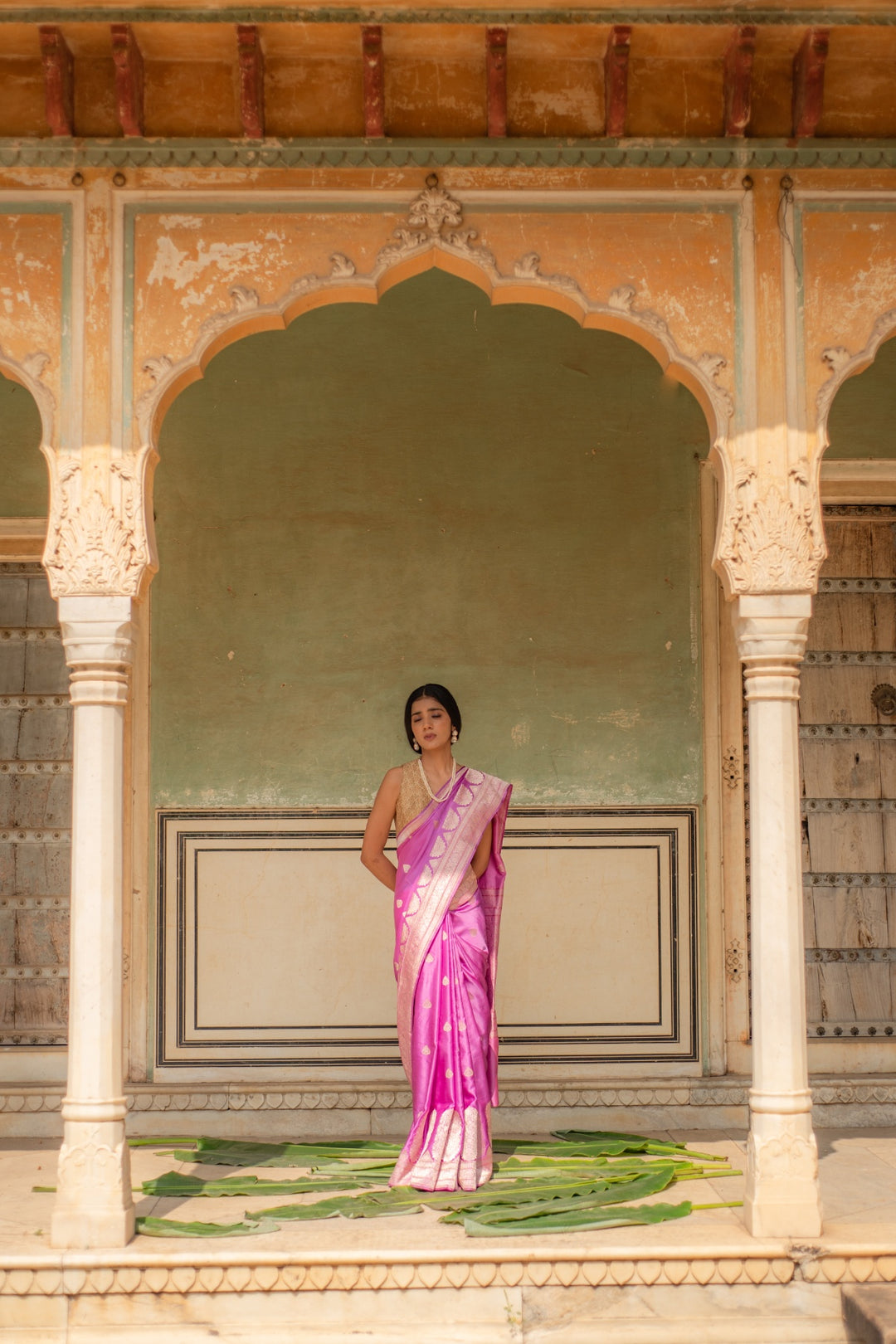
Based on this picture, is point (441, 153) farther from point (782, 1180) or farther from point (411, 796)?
point (782, 1180)

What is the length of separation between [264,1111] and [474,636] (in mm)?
2209

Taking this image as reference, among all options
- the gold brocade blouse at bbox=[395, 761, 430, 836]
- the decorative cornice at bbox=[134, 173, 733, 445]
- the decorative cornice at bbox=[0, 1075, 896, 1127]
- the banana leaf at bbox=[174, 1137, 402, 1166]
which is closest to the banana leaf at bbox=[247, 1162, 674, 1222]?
the banana leaf at bbox=[174, 1137, 402, 1166]

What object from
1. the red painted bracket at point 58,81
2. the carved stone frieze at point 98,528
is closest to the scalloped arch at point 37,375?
the carved stone frieze at point 98,528

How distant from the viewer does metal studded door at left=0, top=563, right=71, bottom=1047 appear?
621 centimetres

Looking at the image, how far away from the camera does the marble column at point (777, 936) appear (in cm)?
439

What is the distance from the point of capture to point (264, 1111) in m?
6.01

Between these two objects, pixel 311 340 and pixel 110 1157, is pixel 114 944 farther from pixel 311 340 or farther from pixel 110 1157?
pixel 311 340

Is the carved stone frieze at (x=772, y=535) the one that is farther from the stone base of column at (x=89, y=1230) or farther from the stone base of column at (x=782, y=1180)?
the stone base of column at (x=89, y=1230)

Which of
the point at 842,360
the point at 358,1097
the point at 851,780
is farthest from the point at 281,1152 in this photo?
the point at 842,360

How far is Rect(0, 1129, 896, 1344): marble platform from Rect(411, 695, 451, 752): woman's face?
1734 mm

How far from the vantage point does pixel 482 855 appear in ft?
17.4

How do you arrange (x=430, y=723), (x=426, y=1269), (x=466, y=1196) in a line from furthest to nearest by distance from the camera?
(x=430, y=723)
(x=466, y=1196)
(x=426, y=1269)

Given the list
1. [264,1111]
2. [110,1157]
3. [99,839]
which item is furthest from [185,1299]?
[264,1111]

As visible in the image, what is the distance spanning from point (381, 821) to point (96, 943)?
47.3 inches
